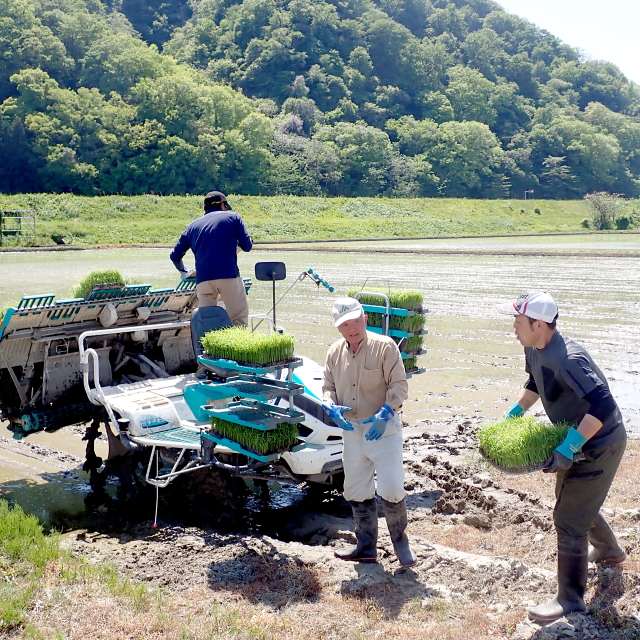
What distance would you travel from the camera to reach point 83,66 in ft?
336

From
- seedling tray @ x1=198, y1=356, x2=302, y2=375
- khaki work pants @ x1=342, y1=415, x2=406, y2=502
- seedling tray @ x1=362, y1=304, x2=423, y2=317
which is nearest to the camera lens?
khaki work pants @ x1=342, y1=415, x2=406, y2=502

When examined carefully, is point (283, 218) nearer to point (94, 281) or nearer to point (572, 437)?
point (94, 281)

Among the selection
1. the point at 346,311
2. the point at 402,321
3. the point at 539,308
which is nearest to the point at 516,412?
the point at 539,308

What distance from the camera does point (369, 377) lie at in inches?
208

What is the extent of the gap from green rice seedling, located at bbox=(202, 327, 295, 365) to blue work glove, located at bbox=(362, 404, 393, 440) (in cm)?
103

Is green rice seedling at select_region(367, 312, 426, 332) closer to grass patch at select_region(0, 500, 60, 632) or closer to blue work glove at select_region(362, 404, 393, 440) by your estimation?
blue work glove at select_region(362, 404, 393, 440)

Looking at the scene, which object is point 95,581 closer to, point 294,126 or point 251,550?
point 251,550

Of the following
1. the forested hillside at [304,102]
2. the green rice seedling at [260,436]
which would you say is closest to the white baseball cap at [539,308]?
the green rice seedling at [260,436]

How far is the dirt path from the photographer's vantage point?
178 inches

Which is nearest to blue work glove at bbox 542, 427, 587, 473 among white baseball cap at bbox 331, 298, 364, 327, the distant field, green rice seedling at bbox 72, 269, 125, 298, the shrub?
white baseball cap at bbox 331, 298, 364, 327

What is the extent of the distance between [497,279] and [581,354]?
22.1m

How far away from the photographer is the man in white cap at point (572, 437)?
4.29 meters

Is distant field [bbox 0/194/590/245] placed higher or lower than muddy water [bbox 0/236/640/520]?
higher

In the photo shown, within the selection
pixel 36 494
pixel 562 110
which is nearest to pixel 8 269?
pixel 36 494
